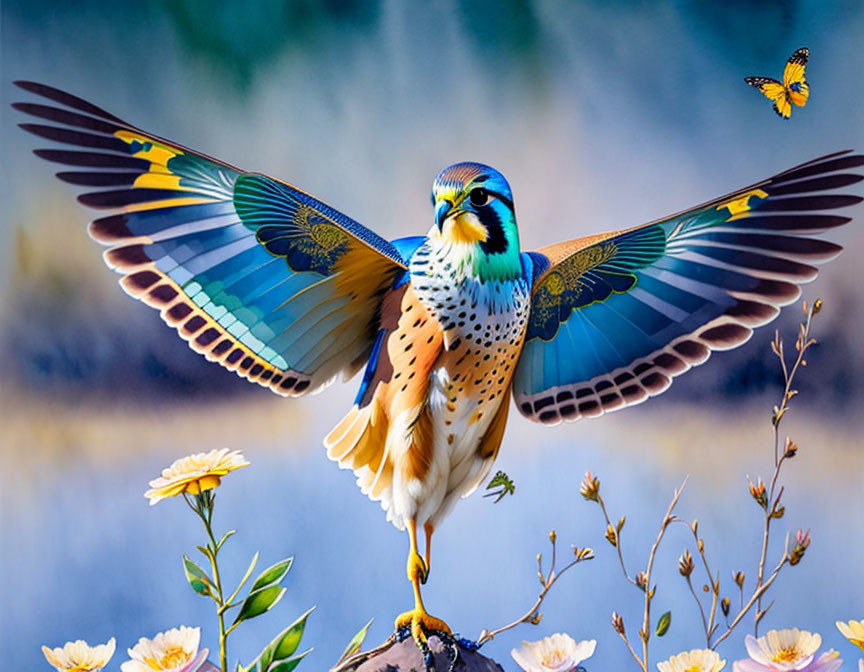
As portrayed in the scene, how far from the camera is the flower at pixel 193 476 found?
1.14 m

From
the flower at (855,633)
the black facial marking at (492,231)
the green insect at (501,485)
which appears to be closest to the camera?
the flower at (855,633)

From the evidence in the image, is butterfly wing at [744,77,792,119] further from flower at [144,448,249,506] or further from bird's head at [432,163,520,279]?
flower at [144,448,249,506]

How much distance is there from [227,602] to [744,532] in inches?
26.2

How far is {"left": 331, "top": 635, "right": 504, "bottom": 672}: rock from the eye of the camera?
1151 mm

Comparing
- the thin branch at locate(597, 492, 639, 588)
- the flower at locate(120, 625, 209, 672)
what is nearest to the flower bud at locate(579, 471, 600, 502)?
the thin branch at locate(597, 492, 639, 588)

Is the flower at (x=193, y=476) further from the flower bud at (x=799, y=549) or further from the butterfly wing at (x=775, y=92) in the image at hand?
the butterfly wing at (x=775, y=92)

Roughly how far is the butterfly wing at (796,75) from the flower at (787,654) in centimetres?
69

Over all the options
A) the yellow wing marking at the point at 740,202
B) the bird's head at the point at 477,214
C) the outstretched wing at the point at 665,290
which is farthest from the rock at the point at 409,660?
the yellow wing marking at the point at 740,202

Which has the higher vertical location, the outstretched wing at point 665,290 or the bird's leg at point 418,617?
the outstretched wing at point 665,290

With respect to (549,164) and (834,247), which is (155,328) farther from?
(834,247)

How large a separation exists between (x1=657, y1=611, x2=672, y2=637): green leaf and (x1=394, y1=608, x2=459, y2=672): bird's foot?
0.27 meters

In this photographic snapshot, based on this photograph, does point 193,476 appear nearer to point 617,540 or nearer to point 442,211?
point 442,211

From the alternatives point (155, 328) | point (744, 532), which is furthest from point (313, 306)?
point (744, 532)

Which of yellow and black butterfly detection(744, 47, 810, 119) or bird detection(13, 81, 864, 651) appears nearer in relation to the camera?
bird detection(13, 81, 864, 651)
